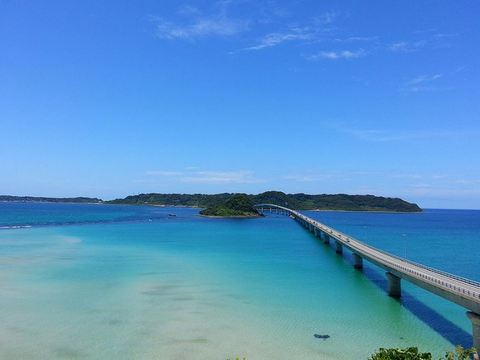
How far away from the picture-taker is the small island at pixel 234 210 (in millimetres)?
171625

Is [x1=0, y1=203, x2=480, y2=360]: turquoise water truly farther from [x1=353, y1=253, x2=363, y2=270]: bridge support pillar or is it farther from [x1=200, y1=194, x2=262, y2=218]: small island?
[x1=200, y1=194, x2=262, y2=218]: small island

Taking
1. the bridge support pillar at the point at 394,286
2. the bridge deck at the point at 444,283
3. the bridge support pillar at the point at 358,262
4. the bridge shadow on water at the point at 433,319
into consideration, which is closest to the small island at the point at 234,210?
the bridge support pillar at the point at 358,262

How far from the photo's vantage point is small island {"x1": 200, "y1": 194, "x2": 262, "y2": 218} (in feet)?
563

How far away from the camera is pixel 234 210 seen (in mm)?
176375

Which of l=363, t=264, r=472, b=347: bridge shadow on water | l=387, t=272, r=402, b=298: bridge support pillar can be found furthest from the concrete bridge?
l=363, t=264, r=472, b=347: bridge shadow on water

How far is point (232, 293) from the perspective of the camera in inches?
1351

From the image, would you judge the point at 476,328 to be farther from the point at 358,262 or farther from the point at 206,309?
the point at 358,262

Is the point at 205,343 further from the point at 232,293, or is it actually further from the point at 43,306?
the point at 43,306

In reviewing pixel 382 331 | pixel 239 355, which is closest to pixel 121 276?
pixel 239 355

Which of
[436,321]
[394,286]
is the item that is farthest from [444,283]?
[394,286]

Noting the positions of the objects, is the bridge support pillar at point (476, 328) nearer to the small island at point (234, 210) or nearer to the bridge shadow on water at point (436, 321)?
the bridge shadow on water at point (436, 321)

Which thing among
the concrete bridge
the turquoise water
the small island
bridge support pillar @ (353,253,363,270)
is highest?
the small island

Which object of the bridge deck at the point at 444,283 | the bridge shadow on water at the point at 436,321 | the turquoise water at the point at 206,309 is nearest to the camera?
the turquoise water at the point at 206,309

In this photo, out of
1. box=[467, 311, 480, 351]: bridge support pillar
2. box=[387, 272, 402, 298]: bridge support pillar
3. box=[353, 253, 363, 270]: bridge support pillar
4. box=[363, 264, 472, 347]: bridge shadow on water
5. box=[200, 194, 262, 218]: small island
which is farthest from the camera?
box=[200, 194, 262, 218]: small island
